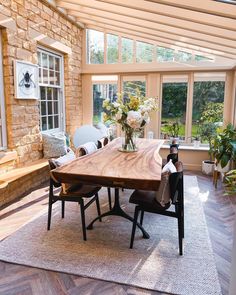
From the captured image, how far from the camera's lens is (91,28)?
573 cm

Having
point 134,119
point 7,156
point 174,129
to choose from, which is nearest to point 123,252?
point 134,119

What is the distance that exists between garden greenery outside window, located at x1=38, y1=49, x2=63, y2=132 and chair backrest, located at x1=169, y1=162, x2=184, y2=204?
3116 millimetres

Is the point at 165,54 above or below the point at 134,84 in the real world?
above

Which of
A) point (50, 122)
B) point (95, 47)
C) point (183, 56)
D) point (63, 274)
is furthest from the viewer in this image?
point (95, 47)

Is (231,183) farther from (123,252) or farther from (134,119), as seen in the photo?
(134,119)

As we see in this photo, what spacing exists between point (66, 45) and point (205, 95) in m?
3.22

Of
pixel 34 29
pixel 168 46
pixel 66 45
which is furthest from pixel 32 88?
pixel 168 46

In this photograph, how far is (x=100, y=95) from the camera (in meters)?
6.04

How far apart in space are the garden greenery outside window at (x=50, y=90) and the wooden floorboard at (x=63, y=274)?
1972 mm

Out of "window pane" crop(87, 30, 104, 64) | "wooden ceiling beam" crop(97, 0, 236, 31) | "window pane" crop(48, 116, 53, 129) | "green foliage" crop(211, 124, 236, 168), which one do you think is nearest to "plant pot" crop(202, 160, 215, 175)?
"green foliage" crop(211, 124, 236, 168)

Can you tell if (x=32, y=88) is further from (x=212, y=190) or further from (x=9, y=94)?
(x=212, y=190)

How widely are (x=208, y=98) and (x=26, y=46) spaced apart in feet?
12.6

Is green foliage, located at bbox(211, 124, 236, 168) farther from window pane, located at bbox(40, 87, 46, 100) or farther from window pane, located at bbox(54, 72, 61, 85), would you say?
window pane, located at bbox(54, 72, 61, 85)

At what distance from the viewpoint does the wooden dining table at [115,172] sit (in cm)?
191
